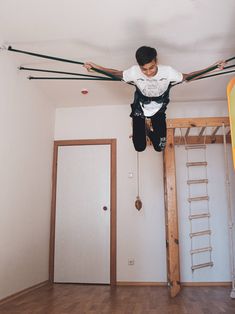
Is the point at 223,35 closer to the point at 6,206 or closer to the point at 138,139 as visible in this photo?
the point at 138,139

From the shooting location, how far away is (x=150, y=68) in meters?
2.83

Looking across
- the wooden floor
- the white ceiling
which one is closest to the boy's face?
the white ceiling

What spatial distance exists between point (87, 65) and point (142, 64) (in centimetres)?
54

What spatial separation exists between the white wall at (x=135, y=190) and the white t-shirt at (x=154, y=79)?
2.00 m

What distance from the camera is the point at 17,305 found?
3369 millimetres

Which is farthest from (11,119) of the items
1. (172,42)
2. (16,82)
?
(172,42)

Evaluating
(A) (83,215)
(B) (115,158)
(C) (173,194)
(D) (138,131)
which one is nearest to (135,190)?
(B) (115,158)

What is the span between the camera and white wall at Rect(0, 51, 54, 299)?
3594 millimetres

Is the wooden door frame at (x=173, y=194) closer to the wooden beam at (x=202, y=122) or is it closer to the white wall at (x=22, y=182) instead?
the wooden beam at (x=202, y=122)

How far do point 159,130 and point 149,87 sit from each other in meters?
0.56

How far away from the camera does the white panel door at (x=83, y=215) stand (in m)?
4.77

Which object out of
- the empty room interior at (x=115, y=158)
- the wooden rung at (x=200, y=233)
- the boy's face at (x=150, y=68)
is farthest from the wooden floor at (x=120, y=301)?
the boy's face at (x=150, y=68)

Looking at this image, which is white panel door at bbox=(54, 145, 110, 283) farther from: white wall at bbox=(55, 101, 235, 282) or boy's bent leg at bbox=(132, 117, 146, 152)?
boy's bent leg at bbox=(132, 117, 146, 152)

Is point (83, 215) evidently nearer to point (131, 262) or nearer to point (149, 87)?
point (131, 262)
